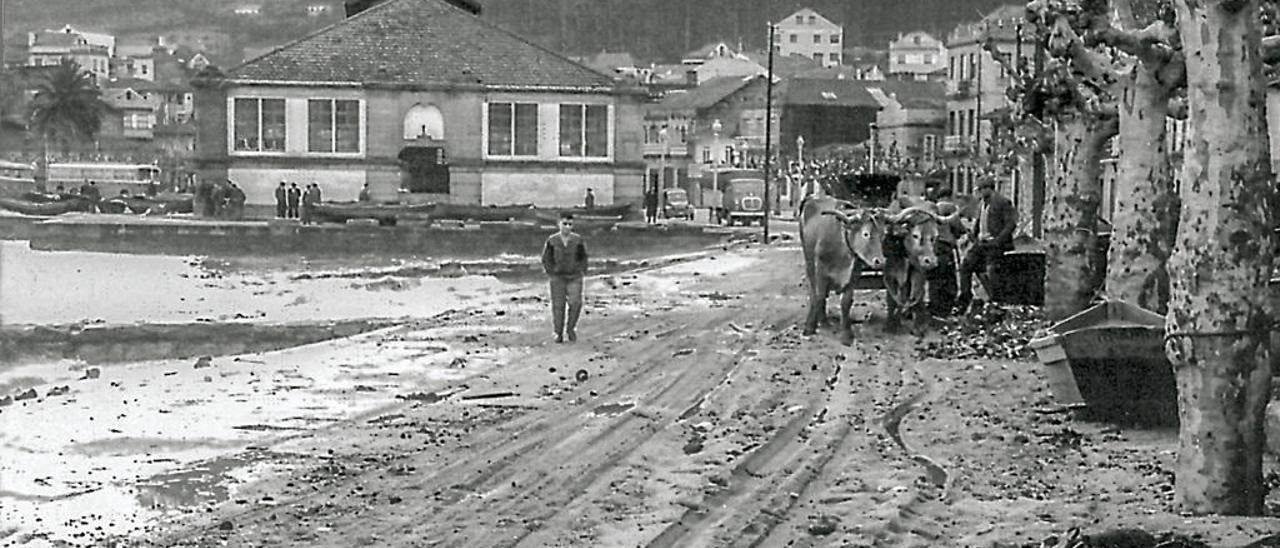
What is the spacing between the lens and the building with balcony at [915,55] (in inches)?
2037

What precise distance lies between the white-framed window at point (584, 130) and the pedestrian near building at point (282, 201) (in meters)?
8.07

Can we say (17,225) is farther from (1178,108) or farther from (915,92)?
(915,92)

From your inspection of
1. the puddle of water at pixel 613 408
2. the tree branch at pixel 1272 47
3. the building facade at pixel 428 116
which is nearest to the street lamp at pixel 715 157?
the building facade at pixel 428 116

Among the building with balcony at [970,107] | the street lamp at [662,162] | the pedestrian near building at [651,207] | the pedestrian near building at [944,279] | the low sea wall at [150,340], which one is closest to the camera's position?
the low sea wall at [150,340]

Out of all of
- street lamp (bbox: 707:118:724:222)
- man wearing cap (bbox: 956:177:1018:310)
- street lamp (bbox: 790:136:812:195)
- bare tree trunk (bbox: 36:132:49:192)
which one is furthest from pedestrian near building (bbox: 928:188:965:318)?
street lamp (bbox: 790:136:812:195)

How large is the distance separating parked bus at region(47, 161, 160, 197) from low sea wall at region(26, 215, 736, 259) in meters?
6.42

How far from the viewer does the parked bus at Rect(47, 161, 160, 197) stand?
1884 inches

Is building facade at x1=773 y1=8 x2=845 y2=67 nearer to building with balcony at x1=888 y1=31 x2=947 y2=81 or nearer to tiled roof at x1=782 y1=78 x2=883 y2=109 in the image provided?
building with balcony at x1=888 y1=31 x2=947 y2=81

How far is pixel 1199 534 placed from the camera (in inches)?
300

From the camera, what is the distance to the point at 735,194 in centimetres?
5728

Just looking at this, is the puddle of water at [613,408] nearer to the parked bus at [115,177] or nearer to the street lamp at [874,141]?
the parked bus at [115,177]

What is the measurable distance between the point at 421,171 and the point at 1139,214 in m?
32.6

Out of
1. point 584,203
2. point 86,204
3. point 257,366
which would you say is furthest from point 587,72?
point 257,366

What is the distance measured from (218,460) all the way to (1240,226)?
6.50 m
